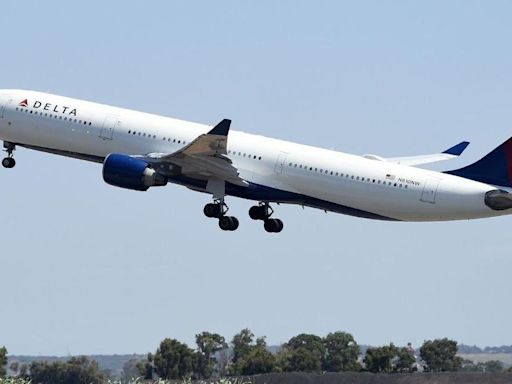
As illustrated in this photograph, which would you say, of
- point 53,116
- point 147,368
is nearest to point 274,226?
point 53,116

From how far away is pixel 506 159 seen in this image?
83.8 meters

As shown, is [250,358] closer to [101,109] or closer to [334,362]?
Result: [334,362]

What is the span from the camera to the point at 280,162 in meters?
86.8

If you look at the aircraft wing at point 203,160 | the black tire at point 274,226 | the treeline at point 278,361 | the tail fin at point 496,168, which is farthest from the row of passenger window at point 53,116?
the treeline at point 278,361

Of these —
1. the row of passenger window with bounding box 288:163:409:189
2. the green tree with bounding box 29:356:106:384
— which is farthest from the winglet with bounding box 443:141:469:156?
the green tree with bounding box 29:356:106:384

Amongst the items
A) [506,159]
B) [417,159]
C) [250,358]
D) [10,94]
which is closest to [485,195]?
[506,159]

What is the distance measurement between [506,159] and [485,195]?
2790 mm

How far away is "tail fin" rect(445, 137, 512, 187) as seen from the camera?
83625 mm

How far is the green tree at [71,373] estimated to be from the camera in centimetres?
12338

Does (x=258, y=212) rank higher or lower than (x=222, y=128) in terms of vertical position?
lower

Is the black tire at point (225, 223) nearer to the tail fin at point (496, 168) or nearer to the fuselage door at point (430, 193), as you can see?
the fuselage door at point (430, 193)

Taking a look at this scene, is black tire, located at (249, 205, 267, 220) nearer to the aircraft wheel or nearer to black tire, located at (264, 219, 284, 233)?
black tire, located at (264, 219, 284, 233)

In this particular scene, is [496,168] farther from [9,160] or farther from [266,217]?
[9,160]

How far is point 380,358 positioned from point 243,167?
35889 mm
